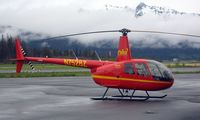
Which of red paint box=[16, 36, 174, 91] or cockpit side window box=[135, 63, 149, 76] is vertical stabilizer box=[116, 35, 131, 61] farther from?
cockpit side window box=[135, 63, 149, 76]

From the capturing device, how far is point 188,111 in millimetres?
18125

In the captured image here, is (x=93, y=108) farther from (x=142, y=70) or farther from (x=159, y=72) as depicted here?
(x=159, y=72)

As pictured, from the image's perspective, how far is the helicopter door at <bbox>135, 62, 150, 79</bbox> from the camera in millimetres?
23716

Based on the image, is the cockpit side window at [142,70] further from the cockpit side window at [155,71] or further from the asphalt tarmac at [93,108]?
the asphalt tarmac at [93,108]

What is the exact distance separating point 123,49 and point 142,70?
157cm

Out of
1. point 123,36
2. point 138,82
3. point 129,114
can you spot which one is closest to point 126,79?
point 138,82

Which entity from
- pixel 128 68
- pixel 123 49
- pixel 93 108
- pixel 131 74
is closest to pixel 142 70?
pixel 131 74

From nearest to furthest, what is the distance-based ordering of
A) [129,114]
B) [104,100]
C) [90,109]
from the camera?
[129,114], [90,109], [104,100]

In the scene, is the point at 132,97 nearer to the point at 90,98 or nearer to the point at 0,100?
the point at 90,98

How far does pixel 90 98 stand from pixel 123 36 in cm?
347

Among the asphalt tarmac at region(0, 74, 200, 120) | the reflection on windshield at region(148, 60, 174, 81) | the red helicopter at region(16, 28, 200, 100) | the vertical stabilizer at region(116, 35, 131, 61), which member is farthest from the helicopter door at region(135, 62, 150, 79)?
the asphalt tarmac at region(0, 74, 200, 120)

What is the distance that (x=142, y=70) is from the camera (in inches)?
939

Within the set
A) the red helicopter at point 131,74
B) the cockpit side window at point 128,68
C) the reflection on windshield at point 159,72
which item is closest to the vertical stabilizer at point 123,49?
the red helicopter at point 131,74

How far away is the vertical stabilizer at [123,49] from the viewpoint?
2452 cm
